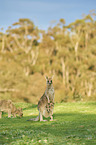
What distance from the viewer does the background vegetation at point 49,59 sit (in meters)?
64.7

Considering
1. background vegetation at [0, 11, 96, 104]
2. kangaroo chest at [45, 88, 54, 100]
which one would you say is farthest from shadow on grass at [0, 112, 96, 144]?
background vegetation at [0, 11, 96, 104]

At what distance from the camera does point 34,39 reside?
305 feet

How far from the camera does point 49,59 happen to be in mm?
83000

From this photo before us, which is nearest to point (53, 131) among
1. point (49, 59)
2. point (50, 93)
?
point (50, 93)

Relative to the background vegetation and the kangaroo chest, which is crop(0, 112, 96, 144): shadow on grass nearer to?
the kangaroo chest

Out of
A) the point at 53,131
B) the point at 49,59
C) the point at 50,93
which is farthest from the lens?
the point at 49,59

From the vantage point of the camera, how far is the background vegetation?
64.7m

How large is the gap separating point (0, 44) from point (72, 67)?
81.0 feet

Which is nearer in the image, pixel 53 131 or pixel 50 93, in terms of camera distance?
pixel 53 131

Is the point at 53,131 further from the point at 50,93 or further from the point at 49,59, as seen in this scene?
the point at 49,59

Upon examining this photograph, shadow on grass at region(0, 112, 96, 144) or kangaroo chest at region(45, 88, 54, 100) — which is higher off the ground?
kangaroo chest at region(45, 88, 54, 100)

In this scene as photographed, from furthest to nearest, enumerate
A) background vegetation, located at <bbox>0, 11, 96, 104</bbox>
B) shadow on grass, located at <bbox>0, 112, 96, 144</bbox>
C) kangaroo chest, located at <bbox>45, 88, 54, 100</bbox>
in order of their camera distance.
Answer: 1. background vegetation, located at <bbox>0, 11, 96, 104</bbox>
2. kangaroo chest, located at <bbox>45, 88, 54, 100</bbox>
3. shadow on grass, located at <bbox>0, 112, 96, 144</bbox>

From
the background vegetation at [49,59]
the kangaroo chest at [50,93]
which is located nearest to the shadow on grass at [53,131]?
the kangaroo chest at [50,93]

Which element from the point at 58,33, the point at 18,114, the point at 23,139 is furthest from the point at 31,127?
the point at 58,33
